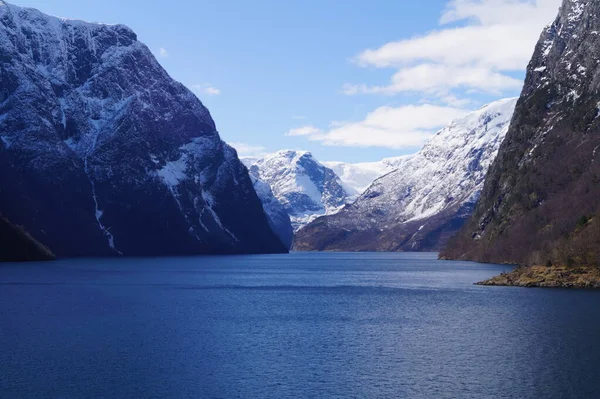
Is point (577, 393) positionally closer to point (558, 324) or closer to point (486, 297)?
point (558, 324)

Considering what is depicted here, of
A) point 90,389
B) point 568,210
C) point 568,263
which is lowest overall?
point 90,389

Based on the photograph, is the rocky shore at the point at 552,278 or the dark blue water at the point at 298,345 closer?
the dark blue water at the point at 298,345

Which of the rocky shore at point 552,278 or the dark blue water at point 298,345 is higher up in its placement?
the rocky shore at point 552,278

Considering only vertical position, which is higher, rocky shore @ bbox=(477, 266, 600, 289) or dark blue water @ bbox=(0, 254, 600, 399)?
rocky shore @ bbox=(477, 266, 600, 289)

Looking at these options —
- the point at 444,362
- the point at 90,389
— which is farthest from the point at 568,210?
the point at 90,389
